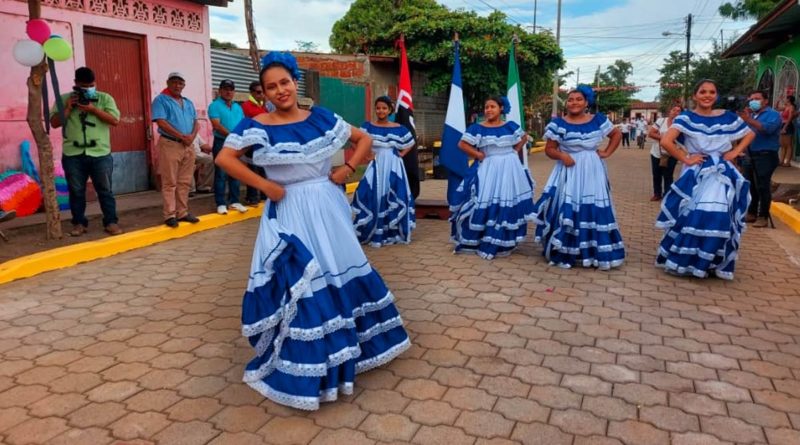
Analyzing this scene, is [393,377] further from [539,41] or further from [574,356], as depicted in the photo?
[539,41]

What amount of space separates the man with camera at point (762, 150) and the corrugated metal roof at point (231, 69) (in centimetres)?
688

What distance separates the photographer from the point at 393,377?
11.2 ft

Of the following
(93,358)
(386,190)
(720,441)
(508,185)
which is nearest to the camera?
(720,441)

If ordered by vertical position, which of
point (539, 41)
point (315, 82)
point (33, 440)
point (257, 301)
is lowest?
point (33, 440)

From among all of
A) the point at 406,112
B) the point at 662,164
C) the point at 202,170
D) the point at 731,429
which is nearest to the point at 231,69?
the point at 202,170

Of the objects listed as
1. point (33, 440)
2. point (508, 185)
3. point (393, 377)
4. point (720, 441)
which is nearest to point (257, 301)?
point (393, 377)

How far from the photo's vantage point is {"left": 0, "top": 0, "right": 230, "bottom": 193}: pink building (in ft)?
24.3

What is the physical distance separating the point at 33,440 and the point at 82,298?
7.49ft

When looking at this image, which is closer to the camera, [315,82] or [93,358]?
[93,358]

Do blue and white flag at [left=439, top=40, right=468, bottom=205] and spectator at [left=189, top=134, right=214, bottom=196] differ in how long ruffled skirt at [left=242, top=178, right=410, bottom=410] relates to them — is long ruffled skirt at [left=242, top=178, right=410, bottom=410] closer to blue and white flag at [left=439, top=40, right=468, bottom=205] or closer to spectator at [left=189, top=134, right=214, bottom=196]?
blue and white flag at [left=439, top=40, right=468, bottom=205]

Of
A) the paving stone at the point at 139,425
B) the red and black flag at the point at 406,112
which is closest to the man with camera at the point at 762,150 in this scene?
the red and black flag at the point at 406,112

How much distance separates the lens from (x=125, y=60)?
8828 mm

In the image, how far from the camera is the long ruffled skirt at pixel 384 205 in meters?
6.95

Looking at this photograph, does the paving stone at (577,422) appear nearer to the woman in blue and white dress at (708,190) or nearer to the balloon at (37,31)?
the woman in blue and white dress at (708,190)
